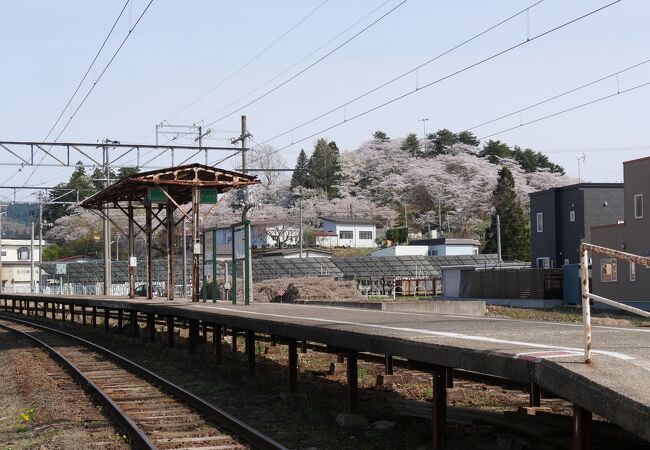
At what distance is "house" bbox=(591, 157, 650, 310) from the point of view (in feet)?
125

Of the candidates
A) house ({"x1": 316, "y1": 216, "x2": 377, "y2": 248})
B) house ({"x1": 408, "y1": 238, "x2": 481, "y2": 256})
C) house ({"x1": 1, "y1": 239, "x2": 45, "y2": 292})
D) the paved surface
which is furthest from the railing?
house ({"x1": 316, "y1": 216, "x2": 377, "y2": 248})

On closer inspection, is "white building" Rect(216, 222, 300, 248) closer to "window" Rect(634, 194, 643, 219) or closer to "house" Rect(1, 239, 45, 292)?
"house" Rect(1, 239, 45, 292)

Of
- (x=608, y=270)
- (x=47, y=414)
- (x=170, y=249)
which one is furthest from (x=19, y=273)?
(x=47, y=414)

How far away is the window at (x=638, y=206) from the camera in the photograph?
38562mm

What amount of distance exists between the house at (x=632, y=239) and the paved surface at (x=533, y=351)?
2859 centimetres

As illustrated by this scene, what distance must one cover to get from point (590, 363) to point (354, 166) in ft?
367

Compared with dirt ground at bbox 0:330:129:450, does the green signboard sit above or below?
above

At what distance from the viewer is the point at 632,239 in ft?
128

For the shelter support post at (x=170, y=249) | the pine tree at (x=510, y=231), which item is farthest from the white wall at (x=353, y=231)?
the shelter support post at (x=170, y=249)

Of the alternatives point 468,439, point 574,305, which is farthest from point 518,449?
point 574,305

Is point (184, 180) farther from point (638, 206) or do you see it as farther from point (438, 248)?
point (438, 248)

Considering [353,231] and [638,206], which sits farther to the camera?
[353,231]

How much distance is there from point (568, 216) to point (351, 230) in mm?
48389

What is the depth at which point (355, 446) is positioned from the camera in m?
9.20
